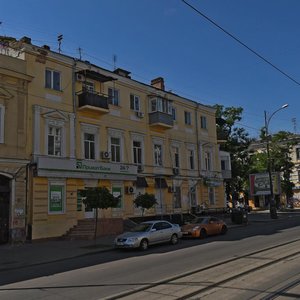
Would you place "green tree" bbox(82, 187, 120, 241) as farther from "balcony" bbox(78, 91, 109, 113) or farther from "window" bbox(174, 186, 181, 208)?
"window" bbox(174, 186, 181, 208)

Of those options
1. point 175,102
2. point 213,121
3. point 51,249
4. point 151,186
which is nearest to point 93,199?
point 51,249

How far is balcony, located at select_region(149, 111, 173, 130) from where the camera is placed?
1337 inches

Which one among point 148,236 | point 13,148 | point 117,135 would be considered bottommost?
point 148,236

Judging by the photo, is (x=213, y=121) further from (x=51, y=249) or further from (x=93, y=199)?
(x=51, y=249)

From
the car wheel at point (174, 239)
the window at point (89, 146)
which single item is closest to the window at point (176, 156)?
the window at point (89, 146)

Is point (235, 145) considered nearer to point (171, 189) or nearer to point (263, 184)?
point (263, 184)

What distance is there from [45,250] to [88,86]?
1291 centimetres

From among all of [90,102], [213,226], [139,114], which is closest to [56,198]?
[90,102]

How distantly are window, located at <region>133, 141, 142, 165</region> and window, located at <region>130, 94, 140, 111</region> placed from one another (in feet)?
8.98

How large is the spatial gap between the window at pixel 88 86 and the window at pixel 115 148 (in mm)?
3899

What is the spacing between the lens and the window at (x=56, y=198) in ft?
83.7

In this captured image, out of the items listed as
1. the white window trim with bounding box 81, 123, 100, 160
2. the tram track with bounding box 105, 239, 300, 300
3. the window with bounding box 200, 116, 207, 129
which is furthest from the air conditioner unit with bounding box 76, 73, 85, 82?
the tram track with bounding box 105, 239, 300, 300

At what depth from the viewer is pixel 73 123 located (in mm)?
27641

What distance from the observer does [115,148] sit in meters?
31.1
